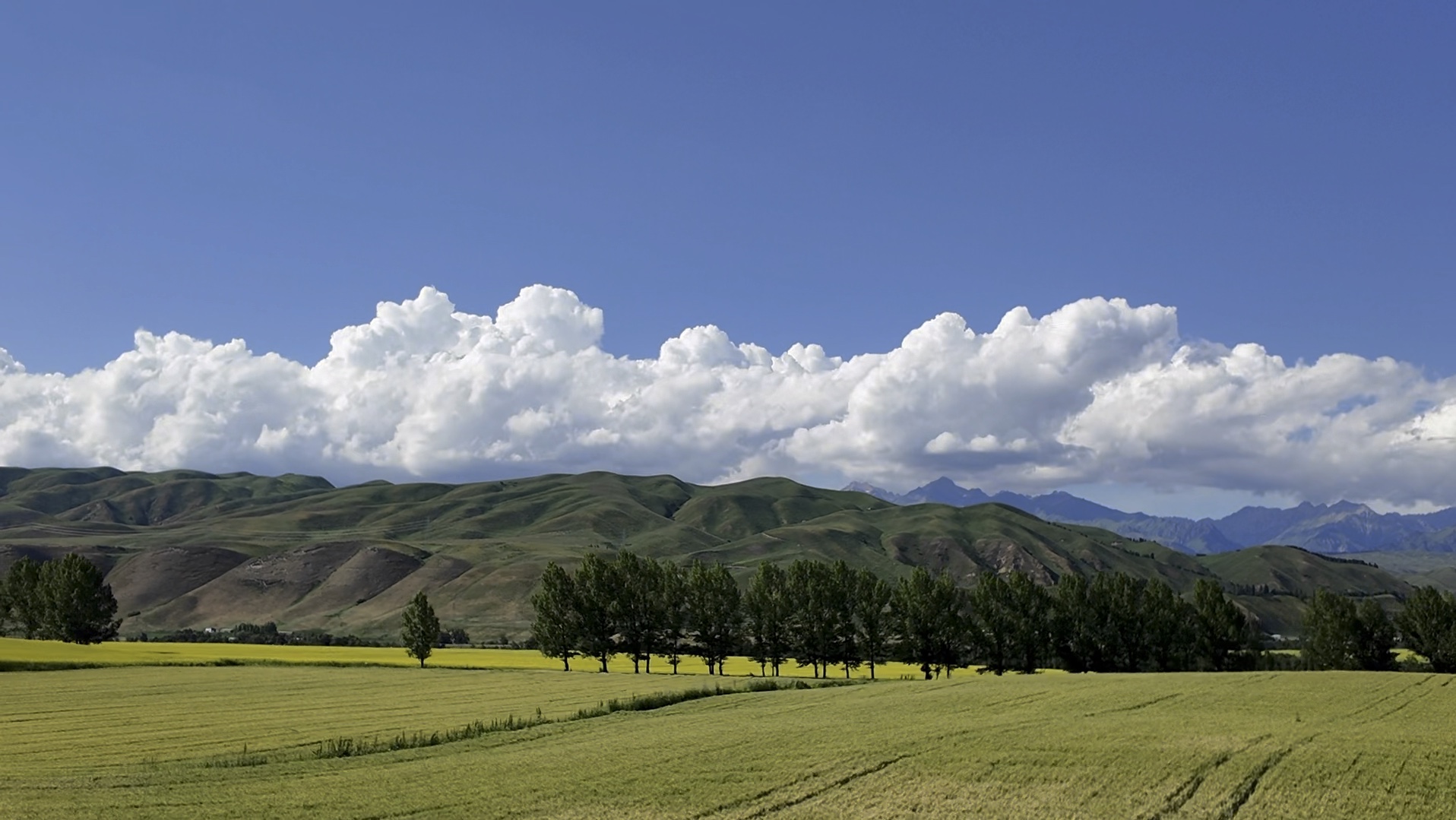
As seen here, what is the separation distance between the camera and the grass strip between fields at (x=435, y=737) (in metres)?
41.2

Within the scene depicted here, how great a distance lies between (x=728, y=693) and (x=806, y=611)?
4975cm

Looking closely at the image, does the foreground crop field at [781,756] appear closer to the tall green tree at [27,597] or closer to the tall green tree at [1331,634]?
the tall green tree at [1331,634]

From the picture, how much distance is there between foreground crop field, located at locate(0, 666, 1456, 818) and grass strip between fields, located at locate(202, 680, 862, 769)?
0.55 m

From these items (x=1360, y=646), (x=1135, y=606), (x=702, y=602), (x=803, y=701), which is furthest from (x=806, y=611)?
(x=1360, y=646)

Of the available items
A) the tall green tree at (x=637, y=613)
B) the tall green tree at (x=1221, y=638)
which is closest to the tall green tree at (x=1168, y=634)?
the tall green tree at (x=1221, y=638)

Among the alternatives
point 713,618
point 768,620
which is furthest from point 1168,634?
point 713,618

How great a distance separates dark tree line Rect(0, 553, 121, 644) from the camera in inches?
5640

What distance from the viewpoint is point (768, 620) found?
125438mm

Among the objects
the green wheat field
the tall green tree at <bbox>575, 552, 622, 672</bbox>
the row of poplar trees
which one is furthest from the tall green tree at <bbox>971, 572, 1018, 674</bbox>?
the green wheat field

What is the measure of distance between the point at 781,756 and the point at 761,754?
1.13 metres

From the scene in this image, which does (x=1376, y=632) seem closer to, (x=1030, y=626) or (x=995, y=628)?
(x=1030, y=626)

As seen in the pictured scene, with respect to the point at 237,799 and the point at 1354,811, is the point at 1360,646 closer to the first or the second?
the point at 1354,811

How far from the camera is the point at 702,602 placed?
418 ft

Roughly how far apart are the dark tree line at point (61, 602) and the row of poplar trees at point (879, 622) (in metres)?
71.1
